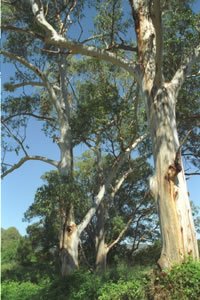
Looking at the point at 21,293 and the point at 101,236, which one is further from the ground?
the point at 101,236

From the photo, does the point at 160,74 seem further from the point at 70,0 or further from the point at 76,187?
the point at 70,0

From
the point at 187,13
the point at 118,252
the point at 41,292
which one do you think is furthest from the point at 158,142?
the point at 118,252

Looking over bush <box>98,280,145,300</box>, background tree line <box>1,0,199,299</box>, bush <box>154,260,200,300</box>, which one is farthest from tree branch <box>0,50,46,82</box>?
bush <box>154,260,200,300</box>

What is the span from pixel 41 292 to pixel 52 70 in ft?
33.4

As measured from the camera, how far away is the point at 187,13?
1244 cm

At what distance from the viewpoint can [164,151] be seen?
32.7 feet

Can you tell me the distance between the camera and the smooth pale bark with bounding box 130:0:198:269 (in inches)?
367

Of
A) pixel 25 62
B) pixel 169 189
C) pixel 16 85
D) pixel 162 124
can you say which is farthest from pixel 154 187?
pixel 16 85

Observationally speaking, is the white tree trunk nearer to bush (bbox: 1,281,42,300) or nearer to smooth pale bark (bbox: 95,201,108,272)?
bush (bbox: 1,281,42,300)

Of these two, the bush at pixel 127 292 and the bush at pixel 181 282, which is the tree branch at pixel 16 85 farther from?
the bush at pixel 181 282

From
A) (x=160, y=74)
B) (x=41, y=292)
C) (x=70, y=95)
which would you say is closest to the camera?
(x=160, y=74)

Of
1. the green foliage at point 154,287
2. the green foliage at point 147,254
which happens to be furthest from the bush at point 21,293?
the green foliage at point 147,254

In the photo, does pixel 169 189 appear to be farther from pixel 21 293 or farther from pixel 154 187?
pixel 21 293

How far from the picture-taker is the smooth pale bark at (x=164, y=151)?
9.31 meters
